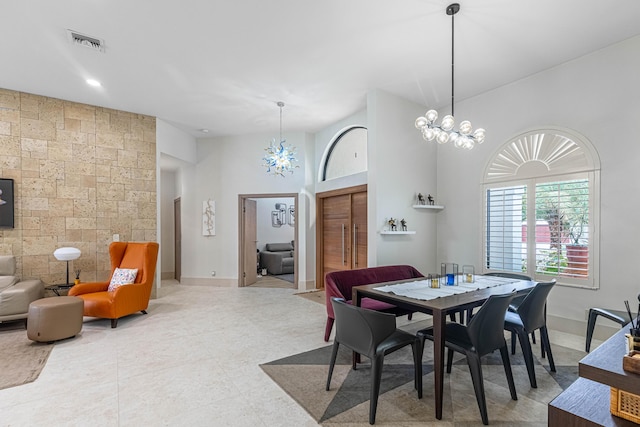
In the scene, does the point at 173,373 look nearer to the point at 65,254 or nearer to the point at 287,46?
the point at 65,254

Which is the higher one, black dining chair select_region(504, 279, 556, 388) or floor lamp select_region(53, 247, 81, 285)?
floor lamp select_region(53, 247, 81, 285)

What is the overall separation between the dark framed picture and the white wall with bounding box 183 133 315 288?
2890 mm

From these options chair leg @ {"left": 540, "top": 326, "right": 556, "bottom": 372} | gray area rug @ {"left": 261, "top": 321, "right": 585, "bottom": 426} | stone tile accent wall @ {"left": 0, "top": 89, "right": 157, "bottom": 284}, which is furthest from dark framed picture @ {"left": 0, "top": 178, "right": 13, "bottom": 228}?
chair leg @ {"left": 540, "top": 326, "right": 556, "bottom": 372}

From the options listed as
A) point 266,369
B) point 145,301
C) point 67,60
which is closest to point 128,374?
point 266,369

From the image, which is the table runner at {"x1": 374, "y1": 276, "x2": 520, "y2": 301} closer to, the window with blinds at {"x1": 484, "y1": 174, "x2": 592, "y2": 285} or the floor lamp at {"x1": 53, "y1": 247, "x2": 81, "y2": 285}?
the window with blinds at {"x1": 484, "y1": 174, "x2": 592, "y2": 285}

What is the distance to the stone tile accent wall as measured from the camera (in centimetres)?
458

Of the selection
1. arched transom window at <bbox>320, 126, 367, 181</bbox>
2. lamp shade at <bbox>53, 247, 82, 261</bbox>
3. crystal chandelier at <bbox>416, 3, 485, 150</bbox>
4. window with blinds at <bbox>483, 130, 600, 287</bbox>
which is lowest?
lamp shade at <bbox>53, 247, 82, 261</bbox>

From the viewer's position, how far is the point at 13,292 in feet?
13.0

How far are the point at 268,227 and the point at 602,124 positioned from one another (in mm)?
7815

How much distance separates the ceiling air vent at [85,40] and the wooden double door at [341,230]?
12.9ft

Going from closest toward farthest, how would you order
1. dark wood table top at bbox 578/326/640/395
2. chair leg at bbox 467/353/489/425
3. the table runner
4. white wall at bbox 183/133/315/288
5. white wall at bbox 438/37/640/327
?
1. dark wood table top at bbox 578/326/640/395
2. chair leg at bbox 467/353/489/425
3. the table runner
4. white wall at bbox 438/37/640/327
5. white wall at bbox 183/133/315/288

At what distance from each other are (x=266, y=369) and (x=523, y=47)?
4357mm

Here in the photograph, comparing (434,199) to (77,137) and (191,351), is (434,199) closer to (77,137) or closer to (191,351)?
(191,351)

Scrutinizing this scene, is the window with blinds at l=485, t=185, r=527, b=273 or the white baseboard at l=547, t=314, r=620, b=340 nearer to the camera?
the white baseboard at l=547, t=314, r=620, b=340
